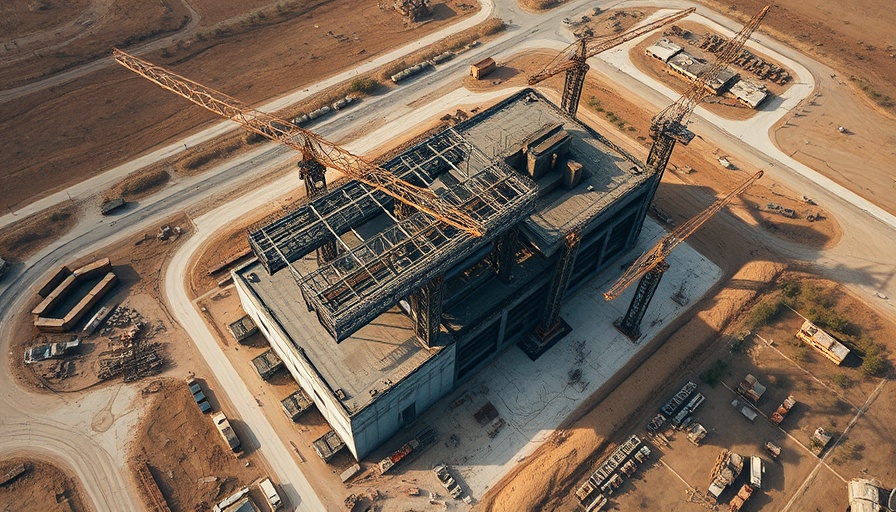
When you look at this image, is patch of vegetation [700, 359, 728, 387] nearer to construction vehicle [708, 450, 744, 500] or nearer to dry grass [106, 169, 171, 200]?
construction vehicle [708, 450, 744, 500]

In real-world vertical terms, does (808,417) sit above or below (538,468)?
below

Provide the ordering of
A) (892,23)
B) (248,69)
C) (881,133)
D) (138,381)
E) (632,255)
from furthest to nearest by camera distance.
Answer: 1. (892,23)
2. (248,69)
3. (881,133)
4. (632,255)
5. (138,381)

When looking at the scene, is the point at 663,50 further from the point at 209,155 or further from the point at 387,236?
the point at 209,155

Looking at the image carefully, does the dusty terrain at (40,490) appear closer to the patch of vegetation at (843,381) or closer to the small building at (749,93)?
the patch of vegetation at (843,381)

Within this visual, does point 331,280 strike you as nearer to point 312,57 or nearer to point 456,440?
point 456,440

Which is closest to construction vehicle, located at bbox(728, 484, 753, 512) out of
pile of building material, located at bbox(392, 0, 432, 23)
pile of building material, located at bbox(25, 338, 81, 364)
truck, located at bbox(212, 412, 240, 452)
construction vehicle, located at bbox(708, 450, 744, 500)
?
construction vehicle, located at bbox(708, 450, 744, 500)

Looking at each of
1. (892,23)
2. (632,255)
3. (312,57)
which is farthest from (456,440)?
(892,23)
